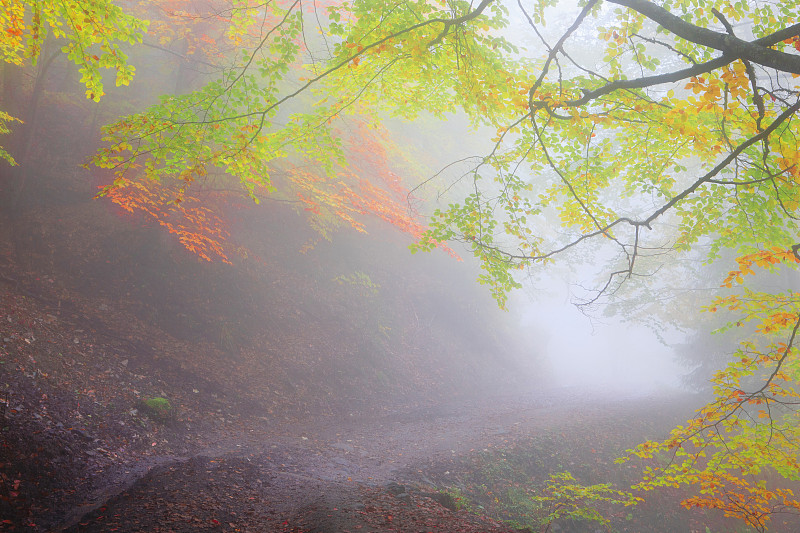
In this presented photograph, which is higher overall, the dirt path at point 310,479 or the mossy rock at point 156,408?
the mossy rock at point 156,408

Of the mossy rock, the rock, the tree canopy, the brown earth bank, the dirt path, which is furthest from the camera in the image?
the mossy rock

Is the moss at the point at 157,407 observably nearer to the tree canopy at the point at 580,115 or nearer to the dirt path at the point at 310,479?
the dirt path at the point at 310,479

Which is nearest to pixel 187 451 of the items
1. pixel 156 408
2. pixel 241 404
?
pixel 156 408

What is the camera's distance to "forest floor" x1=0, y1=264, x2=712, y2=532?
14.0 ft

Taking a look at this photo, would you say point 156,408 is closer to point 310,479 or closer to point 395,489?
point 310,479

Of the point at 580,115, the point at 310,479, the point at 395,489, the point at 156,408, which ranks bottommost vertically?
the point at 310,479

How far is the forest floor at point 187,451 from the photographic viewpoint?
4.27 metres

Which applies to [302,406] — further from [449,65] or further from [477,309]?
[477,309]

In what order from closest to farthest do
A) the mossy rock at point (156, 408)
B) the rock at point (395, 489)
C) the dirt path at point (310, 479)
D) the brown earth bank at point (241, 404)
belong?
the dirt path at point (310, 479) < the brown earth bank at point (241, 404) < the rock at point (395, 489) < the mossy rock at point (156, 408)

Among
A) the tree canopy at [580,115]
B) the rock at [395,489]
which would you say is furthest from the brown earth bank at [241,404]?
the tree canopy at [580,115]

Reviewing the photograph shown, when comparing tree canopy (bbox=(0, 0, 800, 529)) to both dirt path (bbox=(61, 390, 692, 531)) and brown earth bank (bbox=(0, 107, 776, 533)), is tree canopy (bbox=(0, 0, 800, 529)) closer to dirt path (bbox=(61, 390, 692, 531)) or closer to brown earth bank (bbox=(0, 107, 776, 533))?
brown earth bank (bbox=(0, 107, 776, 533))

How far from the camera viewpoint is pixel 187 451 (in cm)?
638

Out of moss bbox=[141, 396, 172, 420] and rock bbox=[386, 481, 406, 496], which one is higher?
moss bbox=[141, 396, 172, 420]

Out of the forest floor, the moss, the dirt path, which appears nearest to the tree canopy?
the forest floor
